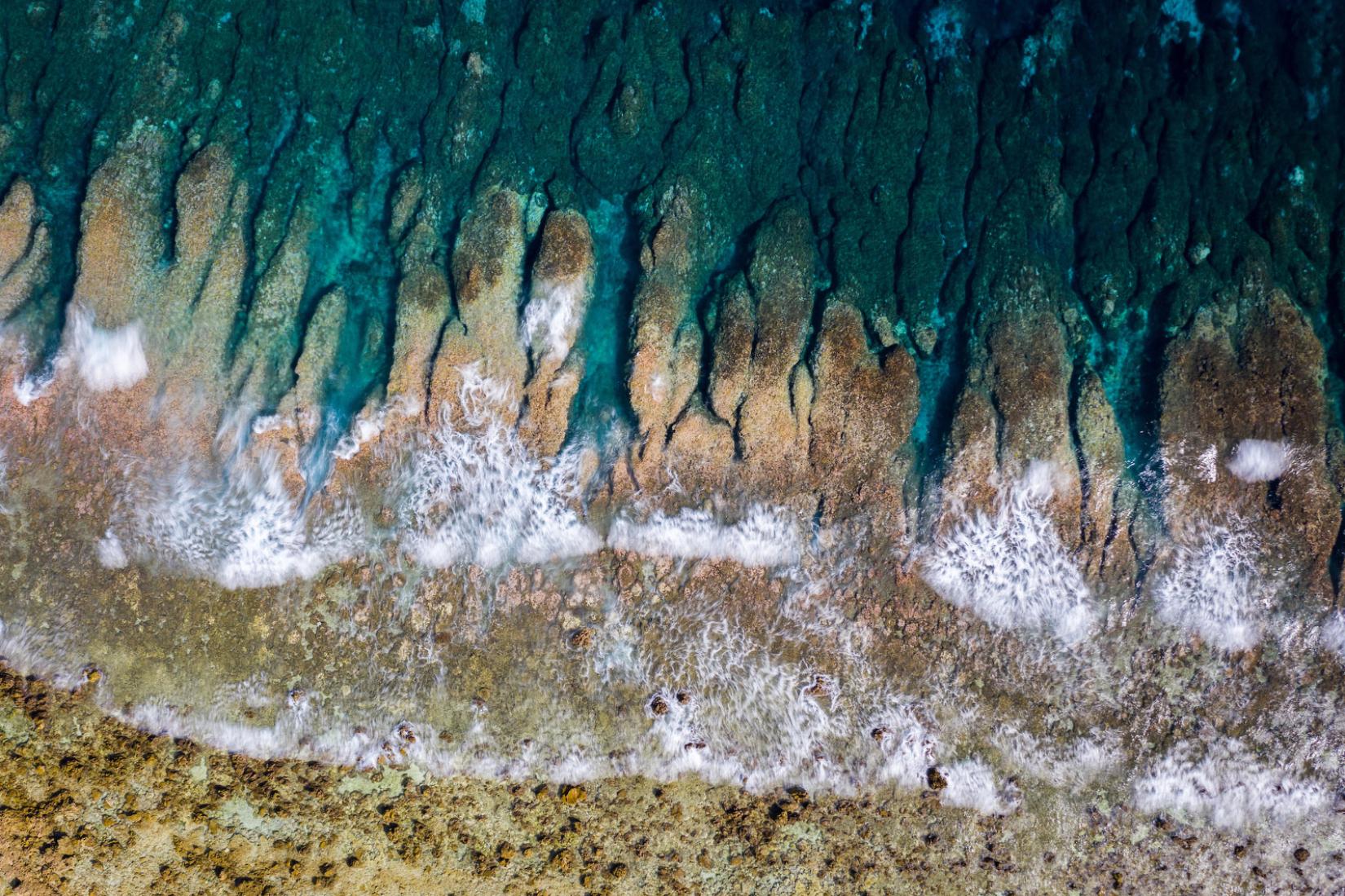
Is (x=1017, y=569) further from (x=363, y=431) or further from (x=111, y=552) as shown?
(x=111, y=552)

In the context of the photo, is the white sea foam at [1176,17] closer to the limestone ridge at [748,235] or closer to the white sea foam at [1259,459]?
the limestone ridge at [748,235]

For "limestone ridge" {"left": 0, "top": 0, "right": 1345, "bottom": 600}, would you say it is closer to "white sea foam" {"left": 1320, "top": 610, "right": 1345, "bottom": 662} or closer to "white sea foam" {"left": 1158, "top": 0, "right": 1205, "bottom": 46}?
"white sea foam" {"left": 1158, "top": 0, "right": 1205, "bottom": 46}

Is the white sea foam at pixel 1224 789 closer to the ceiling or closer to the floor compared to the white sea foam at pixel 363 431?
closer to the floor

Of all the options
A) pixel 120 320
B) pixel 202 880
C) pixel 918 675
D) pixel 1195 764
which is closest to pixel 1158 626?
pixel 1195 764

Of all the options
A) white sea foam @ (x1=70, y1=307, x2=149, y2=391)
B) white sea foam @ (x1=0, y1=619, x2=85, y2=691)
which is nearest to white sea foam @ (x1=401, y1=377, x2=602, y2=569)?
white sea foam @ (x1=70, y1=307, x2=149, y2=391)

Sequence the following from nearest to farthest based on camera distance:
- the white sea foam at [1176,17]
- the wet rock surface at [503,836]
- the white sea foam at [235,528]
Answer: the wet rock surface at [503,836], the white sea foam at [235,528], the white sea foam at [1176,17]

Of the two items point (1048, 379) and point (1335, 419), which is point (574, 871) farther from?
point (1335, 419)

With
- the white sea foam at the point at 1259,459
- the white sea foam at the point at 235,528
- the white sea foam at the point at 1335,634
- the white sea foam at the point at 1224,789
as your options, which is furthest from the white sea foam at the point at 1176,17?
the white sea foam at the point at 235,528
